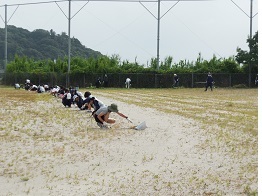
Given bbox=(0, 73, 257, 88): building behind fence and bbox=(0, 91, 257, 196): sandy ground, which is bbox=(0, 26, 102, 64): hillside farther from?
bbox=(0, 91, 257, 196): sandy ground

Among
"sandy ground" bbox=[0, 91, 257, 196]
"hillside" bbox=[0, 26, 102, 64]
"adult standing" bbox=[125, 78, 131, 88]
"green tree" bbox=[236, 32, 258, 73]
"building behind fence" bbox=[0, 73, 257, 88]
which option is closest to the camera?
"sandy ground" bbox=[0, 91, 257, 196]

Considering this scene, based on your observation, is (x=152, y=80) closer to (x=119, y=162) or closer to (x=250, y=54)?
(x=250, y=54)

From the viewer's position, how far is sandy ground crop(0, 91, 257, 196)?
8.57 m

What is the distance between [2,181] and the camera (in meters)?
9.23

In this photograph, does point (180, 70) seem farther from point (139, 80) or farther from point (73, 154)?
point (73, 154)

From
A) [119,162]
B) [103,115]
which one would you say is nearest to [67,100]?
[103,115]

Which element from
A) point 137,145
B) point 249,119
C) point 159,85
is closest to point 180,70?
point 159,85

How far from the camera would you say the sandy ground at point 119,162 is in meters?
8.57

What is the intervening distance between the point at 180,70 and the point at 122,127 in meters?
43.1

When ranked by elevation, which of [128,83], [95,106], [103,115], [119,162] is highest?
[128,83]

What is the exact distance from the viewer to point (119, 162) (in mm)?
10570

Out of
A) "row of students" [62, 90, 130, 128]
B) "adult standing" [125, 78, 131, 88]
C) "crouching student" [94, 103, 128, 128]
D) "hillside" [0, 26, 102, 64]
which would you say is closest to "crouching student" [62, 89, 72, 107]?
"row of students" [62, 90, 130, 128]

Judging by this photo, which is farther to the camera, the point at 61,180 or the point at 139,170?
the point at 139,170

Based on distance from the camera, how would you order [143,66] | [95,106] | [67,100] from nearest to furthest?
[95,106] < [67,100] < [143,66]
